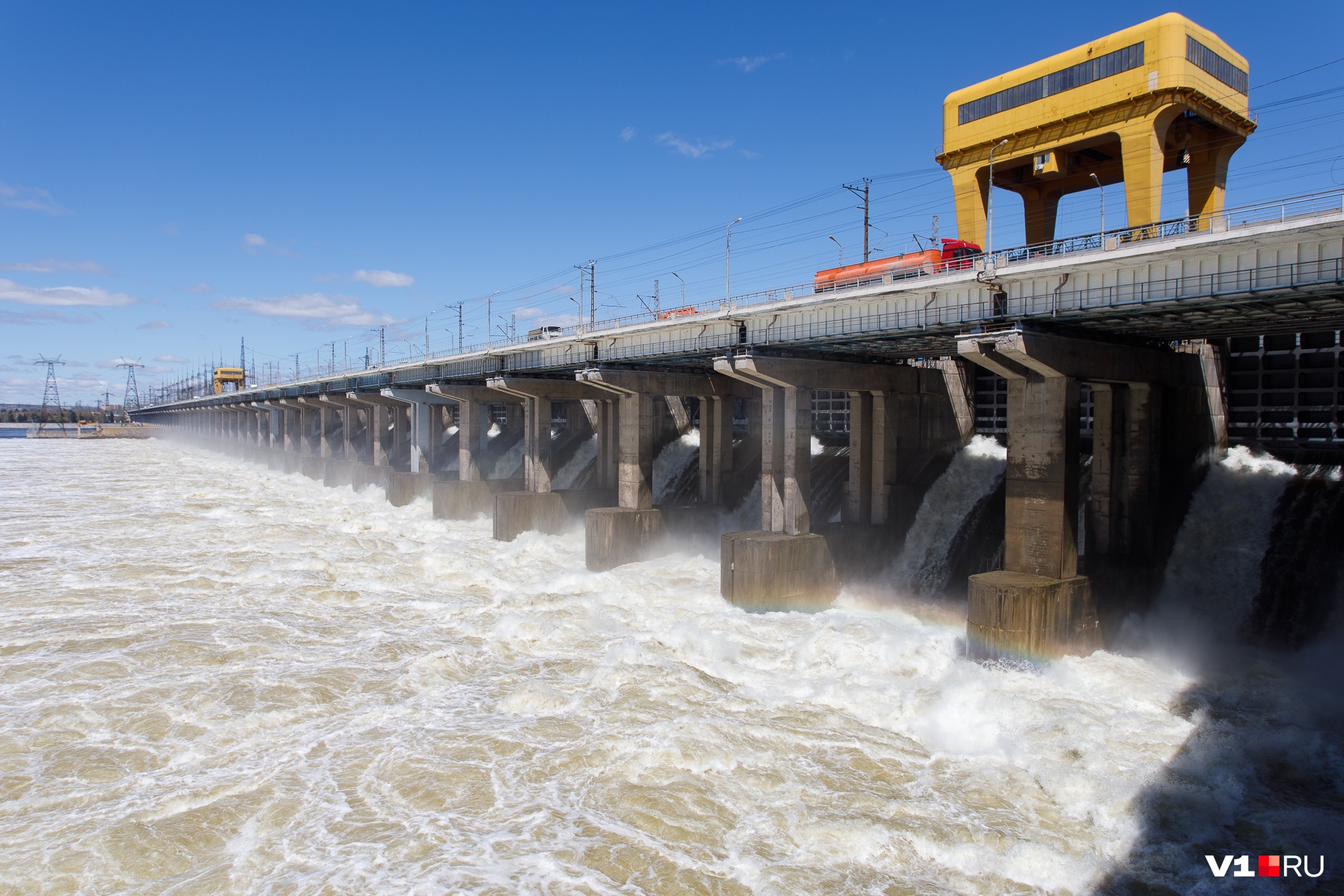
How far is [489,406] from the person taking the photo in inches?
3007

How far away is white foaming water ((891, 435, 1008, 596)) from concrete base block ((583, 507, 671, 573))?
11.5 metres

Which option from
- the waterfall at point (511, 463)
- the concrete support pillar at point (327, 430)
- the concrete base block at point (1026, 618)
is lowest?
the concrete base block at point (1026, 618)

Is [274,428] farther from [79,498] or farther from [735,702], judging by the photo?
[735,702]

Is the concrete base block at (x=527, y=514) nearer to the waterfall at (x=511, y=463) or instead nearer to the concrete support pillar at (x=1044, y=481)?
the waterfall at (x=511, y=463)

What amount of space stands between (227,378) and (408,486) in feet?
406

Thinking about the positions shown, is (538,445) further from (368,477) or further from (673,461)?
(368,477)

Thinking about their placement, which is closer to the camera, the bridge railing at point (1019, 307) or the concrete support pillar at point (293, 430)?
the bridge railing at point (1019, 307)

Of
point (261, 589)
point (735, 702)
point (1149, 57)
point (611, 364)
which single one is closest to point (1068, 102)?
point (1149, 57)

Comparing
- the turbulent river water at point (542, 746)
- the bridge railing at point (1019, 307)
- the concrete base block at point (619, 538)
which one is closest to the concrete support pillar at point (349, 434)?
the concrete base block at point (619, 538)

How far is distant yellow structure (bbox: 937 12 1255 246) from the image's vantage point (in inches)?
1230

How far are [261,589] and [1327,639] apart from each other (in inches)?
1261

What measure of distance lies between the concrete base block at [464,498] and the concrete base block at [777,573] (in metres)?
24.0

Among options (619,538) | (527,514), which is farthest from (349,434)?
(619,538)

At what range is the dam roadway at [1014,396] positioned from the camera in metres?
20.6
